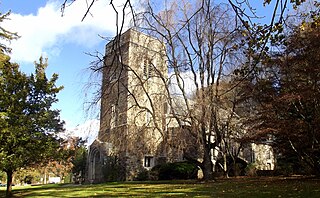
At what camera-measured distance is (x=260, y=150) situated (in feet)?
102

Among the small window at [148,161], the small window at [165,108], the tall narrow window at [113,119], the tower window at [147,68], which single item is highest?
the tower window at [147,68]

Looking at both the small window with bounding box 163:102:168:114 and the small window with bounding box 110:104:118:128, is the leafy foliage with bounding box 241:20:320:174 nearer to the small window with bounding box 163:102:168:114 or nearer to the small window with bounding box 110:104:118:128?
the small window with bounding box 163:102:168:114

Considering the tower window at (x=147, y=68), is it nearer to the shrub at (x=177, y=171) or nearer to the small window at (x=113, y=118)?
the small window at (x=113, y=118)

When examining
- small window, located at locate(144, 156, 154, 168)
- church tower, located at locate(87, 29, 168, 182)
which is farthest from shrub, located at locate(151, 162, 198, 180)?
church tower, located at locate(87, 29, 168, 182)

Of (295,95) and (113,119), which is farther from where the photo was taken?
(113,119)

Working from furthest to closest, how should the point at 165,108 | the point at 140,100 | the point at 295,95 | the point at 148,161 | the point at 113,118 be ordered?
the point at 148,161, the point at 140,100, the point at 165,108, the point at 113,118, the point at 295,95

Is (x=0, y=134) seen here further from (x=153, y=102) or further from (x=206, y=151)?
(x=206, y=151)

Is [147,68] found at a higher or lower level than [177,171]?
higher

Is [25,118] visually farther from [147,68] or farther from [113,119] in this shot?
[147,68]

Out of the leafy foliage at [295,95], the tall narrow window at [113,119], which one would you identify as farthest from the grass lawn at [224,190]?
the tall narrow window at [113,119]

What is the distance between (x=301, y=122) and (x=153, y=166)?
608 inches

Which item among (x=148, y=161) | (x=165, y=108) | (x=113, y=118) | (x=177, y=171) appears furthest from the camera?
(x=148, y=161)

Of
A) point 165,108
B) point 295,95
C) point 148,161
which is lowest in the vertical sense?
point 148,161

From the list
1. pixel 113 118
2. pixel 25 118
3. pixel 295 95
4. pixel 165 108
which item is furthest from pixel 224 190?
pixel 25 118
